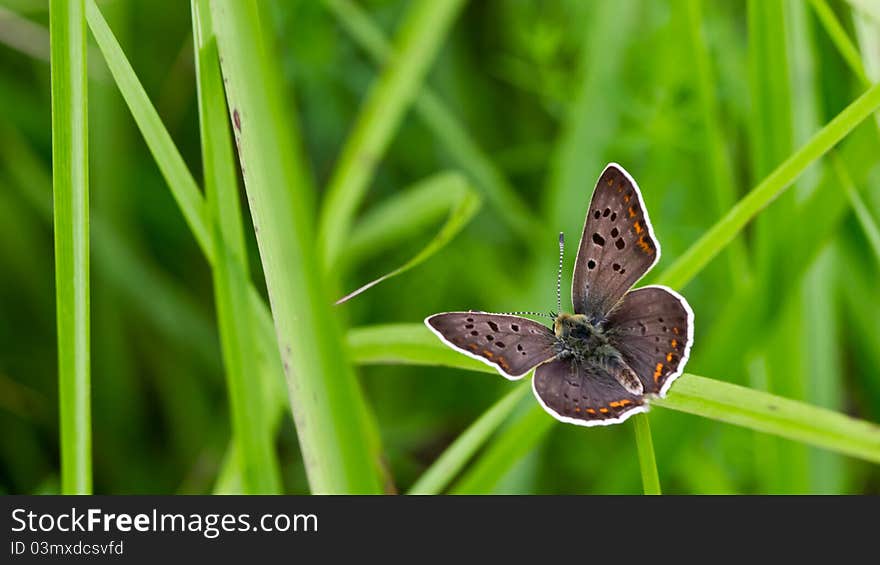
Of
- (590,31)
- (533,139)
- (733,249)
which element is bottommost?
(733,249)

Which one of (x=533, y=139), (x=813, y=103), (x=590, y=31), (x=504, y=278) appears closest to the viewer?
(x=813, y=103)

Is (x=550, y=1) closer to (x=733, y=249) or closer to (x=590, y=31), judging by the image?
(x=590, y=31)

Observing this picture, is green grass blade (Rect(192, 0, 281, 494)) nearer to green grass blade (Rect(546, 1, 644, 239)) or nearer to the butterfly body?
the butterfly body

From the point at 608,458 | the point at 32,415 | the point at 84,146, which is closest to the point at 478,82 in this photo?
the point at 608,458

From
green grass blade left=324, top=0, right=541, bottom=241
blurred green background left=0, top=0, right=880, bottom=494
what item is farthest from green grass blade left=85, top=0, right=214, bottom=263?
green grass blade left=324, top=0, right=541, bottom=241

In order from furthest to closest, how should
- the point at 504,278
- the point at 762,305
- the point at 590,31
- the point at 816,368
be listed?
the point at 504,278 < the point at 590,31 < the point at 816,368 < the point at 762,305

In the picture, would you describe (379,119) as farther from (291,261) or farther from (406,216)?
(291,261)
